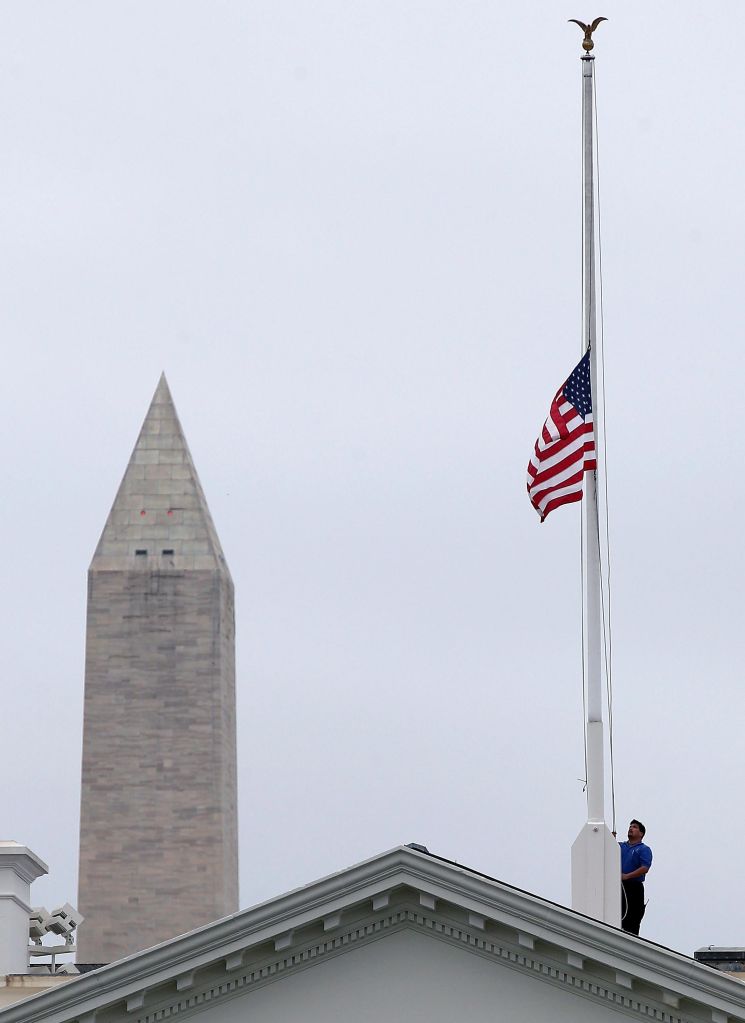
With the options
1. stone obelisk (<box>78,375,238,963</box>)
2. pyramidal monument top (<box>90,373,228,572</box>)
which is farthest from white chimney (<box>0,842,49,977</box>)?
pyramidal monument top (<box>90,373,228,572</box>)

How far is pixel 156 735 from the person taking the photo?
266 ft

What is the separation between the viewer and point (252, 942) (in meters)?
31.4

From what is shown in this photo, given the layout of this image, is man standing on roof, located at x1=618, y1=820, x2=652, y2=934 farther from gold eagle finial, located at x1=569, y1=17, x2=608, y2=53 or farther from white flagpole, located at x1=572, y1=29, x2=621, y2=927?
gold eagle finial, located at x1=569, y1=17, x2=608, y2=53

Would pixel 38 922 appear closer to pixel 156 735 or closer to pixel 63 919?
pixel 63 919

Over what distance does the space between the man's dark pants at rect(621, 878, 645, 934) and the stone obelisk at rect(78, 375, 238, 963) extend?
4428 cm

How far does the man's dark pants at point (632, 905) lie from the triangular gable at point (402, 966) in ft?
14.3

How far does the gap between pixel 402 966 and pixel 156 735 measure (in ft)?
162

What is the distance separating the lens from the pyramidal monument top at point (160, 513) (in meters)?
81.9

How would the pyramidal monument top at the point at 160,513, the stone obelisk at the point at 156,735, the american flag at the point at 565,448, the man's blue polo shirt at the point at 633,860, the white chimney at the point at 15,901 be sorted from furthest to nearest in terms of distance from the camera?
1. the pyramidal monument top at the point at 160,513
2. the stone obelisk at the point at 156,735
3. the white chimney at the point at 15,901
4. the american flag at the point at 565,448
5. the man's blue polo shirt at the point at 633,860

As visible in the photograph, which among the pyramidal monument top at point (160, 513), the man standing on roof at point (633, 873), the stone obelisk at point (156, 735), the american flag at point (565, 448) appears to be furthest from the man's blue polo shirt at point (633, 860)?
the pyramidal monument top at point (160, 513)

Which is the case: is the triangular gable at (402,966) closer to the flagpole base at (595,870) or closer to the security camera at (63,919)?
the flagpole base at (595,870)

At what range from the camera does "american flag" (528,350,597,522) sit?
123 feet

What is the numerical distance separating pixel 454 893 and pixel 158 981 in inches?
121

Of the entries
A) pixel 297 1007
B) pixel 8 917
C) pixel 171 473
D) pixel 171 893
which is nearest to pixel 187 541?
pixel 171 473
